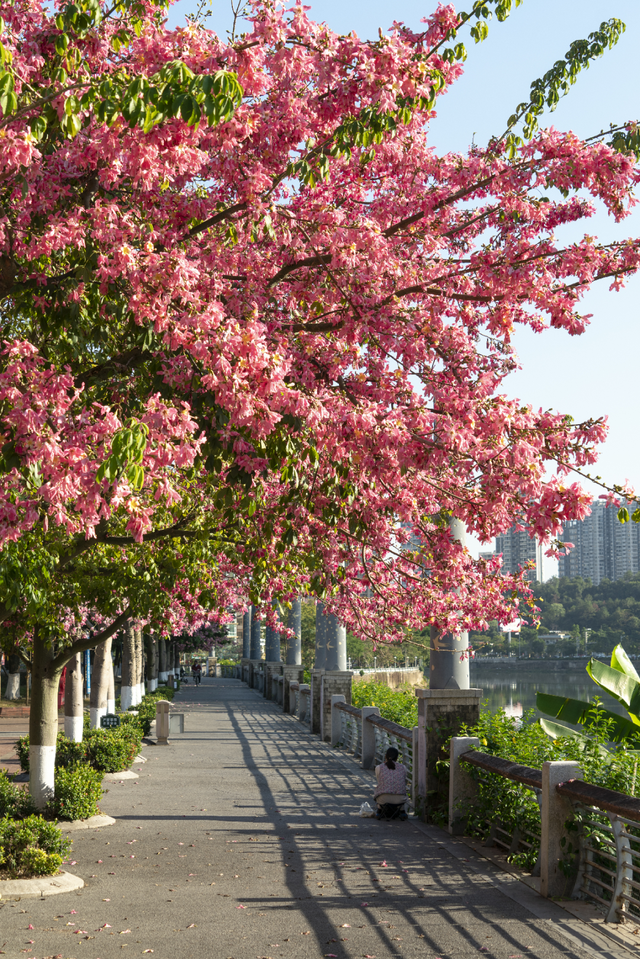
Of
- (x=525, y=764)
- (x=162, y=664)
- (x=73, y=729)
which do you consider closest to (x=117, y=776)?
(x=73, y=729)

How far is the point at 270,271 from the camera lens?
8.27m

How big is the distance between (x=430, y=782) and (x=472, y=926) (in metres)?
5.56

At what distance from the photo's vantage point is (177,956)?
7.40m

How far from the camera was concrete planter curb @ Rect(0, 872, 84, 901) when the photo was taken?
9.28 metres

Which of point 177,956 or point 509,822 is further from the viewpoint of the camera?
point 509,822

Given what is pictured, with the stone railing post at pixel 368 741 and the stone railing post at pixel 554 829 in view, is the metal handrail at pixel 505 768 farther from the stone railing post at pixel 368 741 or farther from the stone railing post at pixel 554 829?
the stone railing post at pixel 368 741

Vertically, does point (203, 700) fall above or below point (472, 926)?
below

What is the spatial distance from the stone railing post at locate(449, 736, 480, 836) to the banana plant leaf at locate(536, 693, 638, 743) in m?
1.18

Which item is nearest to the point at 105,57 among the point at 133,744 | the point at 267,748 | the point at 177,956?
the point at 177,956

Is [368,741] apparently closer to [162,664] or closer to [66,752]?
[66,752]

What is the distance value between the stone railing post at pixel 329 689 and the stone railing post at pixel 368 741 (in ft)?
21.0

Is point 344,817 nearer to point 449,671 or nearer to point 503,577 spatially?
point 449,671

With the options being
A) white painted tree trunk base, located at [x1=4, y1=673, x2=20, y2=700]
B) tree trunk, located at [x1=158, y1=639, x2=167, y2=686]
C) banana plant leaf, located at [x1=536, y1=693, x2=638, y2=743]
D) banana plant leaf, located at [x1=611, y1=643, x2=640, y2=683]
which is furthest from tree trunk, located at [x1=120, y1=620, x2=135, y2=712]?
tree trunk, located at [x1=158, y1=639, x2=167, y2=686]

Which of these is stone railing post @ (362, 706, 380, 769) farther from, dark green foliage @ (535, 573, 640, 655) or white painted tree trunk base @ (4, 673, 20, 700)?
dark green foliage @ (535, 573, 640, 655)
